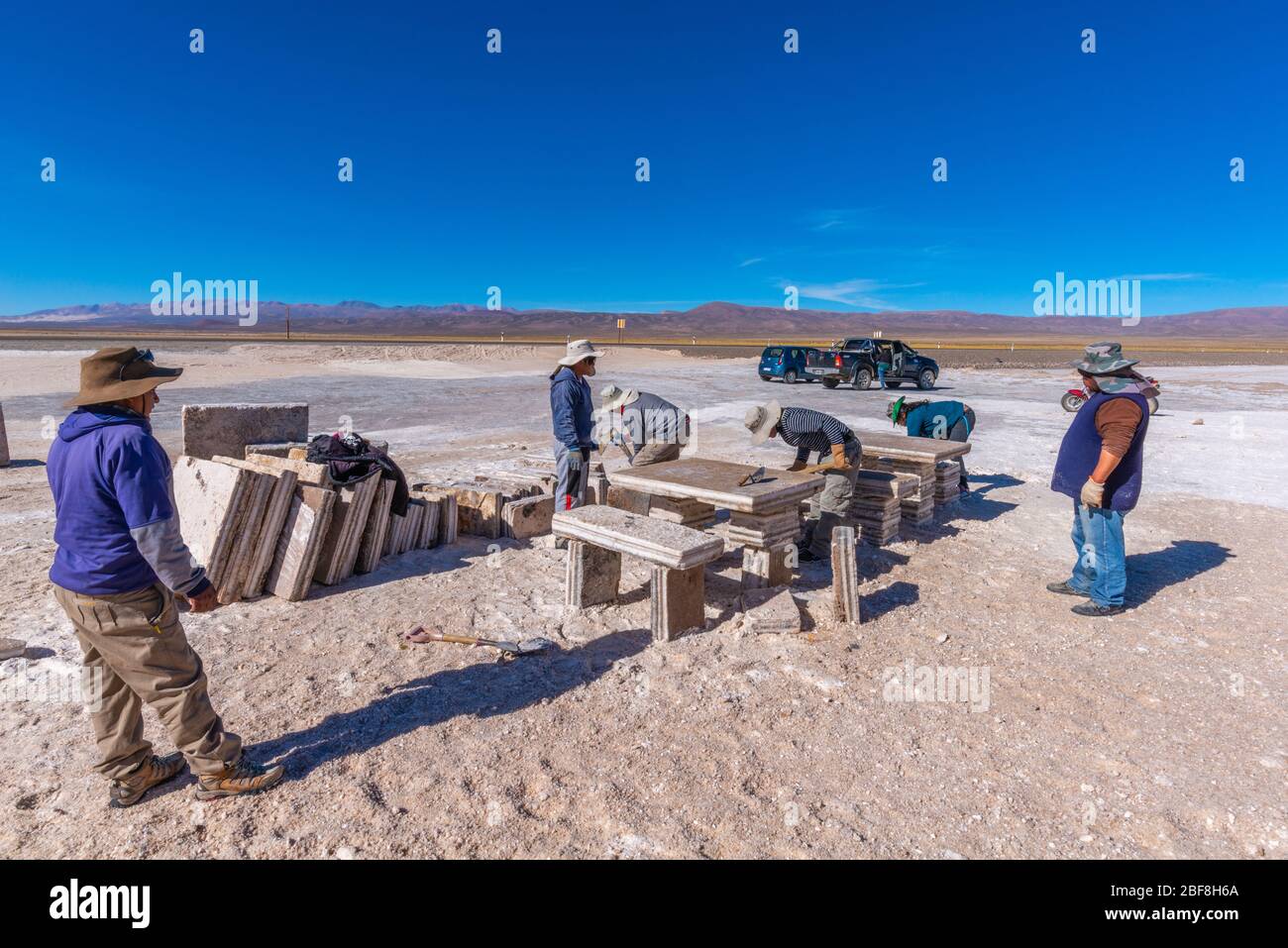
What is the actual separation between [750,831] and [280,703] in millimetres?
2554

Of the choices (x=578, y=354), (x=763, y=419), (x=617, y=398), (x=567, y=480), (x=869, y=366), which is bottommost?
(x=567, y=480)

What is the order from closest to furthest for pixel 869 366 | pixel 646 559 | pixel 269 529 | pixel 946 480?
pixel 646 559 → pixel 269 529 → pixel 946 480 → pixel 869 366

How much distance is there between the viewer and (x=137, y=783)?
313cm

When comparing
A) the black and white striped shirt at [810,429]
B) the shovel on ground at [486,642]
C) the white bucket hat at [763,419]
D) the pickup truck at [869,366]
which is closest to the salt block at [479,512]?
the shovel on ground at [486,642]

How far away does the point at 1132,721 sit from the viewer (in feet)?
12.9

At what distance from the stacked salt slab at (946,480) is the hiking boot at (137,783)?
738cm

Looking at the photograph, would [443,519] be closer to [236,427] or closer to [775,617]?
[236,427]

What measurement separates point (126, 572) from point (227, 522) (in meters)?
2.40

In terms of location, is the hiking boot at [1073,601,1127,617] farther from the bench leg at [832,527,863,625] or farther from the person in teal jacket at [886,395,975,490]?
the person in teal jacket at [886,395,975,490]

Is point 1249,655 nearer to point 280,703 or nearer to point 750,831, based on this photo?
point 750,831

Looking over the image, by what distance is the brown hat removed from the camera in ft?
9.22

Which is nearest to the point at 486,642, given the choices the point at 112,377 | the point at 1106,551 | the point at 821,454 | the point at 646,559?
the point at 646,559
